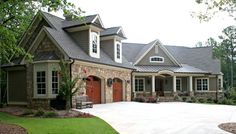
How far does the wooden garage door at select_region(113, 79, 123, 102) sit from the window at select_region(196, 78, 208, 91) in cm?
1240

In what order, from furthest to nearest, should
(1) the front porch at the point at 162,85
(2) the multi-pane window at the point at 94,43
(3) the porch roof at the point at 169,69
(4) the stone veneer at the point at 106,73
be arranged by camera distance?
(1) the front porch at the point at 162,85, (3) the porch roof at the point at 169,69, (2) the multi-pane window at the point at 94,43, (4) the stone veneer at the point at 106,73

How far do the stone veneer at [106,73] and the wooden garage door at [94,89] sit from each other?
1.33 feet

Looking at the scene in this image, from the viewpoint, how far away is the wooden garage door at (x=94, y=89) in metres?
22.8

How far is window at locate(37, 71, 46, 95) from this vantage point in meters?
20.3

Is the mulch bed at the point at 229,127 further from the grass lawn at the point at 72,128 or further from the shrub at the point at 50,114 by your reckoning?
the shrub at the point at 50,114

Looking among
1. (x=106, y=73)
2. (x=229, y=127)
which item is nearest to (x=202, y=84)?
(x=106, y=73)

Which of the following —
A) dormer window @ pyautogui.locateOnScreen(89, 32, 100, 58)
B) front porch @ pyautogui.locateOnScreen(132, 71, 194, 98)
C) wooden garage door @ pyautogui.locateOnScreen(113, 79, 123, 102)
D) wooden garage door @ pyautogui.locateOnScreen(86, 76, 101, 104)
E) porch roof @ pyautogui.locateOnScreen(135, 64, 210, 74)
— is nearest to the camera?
wooden garage door @ pyautogui.locateOnScreen(86, 76, 101, 104)

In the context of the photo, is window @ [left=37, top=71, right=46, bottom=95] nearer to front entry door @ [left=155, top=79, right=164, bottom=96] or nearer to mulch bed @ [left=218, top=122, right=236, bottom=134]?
mulch bed @ [left=218, top=122, right=236, bottom=134]

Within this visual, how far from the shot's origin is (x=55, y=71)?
787 inches

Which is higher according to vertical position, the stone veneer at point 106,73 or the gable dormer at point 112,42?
the gable dormer at point 112,42

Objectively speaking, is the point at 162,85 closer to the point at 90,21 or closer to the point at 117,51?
the point at 117,51

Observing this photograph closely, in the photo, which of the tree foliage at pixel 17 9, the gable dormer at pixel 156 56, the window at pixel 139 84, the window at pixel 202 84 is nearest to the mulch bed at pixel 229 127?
the tree foliage at pixel 17 9

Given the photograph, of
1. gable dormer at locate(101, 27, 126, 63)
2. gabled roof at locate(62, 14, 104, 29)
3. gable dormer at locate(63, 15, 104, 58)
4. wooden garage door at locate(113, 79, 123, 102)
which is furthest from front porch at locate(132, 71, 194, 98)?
gabled roof at locate(62, 14, 104, 29)

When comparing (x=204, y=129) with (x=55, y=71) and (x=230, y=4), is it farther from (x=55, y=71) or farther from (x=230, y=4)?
(x=55, y=71)
